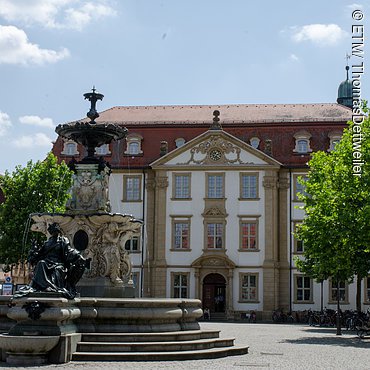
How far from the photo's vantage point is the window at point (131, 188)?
52000 millimetres

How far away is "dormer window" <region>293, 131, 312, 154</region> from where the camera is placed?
170 ft

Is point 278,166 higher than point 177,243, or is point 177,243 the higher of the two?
point 278,166

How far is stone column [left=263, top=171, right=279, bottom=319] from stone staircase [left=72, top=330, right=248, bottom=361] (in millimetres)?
31641

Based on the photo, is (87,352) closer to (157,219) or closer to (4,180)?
(4,180)

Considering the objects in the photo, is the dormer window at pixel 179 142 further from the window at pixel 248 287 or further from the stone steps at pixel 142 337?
the stone steps at pixel 142 337

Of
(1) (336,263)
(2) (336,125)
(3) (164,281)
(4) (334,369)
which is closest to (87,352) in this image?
(4) (334,369)

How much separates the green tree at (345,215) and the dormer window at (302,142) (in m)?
18.2

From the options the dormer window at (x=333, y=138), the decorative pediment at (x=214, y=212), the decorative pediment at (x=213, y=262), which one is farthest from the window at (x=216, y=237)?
the dormer window at (x=333, y=138)

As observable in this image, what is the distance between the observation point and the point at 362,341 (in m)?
27.4

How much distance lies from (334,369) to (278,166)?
34498 millimetres

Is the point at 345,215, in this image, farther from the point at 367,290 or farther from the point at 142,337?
the point at 367,290

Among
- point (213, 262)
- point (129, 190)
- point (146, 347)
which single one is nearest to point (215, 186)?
point (213, 262)

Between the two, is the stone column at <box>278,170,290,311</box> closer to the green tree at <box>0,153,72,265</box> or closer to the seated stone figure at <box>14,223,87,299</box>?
the green tree at <box>0,153,72,265</box>

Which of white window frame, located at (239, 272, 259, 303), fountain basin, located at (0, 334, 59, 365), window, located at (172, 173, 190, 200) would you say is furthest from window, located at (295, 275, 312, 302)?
fountain basin, located at (0, 334, 59, 365)
